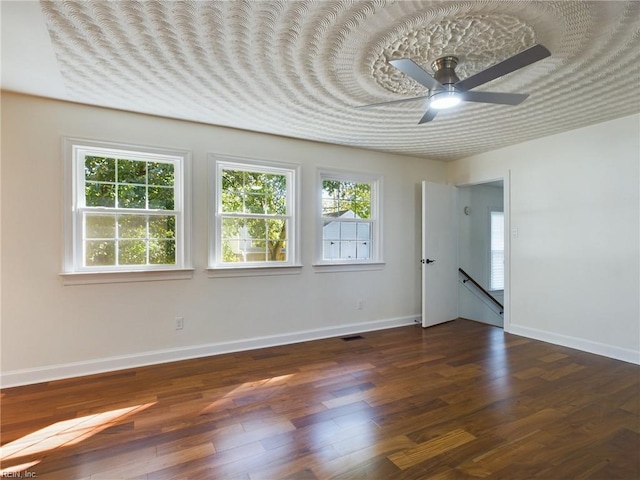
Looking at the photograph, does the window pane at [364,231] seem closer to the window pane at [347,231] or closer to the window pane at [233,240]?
the window pane at [347,231]

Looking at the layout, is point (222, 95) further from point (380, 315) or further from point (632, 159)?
point (632, 159)

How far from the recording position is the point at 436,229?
477 centimetres

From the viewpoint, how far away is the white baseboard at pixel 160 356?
280 cm

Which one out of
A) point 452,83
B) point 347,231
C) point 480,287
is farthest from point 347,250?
point 480,287

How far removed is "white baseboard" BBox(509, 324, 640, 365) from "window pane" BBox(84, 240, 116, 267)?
4.82m

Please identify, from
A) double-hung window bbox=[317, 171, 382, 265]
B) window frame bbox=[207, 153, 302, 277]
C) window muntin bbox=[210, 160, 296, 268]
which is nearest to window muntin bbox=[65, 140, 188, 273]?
window frame bbox=[207, 153, 302, 277]

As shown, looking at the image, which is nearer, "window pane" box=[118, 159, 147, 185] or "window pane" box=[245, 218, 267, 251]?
"window pane" box=[118, 159, 147, 185]

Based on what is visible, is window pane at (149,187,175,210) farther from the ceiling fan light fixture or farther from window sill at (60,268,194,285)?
the ceiling fan light fixture

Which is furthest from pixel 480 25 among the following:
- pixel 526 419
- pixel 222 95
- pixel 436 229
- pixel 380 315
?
pixel 380 315

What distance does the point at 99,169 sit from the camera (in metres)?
3.12

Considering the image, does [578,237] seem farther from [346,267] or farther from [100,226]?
[100,226]

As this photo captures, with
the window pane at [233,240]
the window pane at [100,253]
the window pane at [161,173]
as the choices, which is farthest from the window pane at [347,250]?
the window pane at [100,253]

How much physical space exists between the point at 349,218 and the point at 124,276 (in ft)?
8.86

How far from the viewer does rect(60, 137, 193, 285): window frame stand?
9.61 feet
